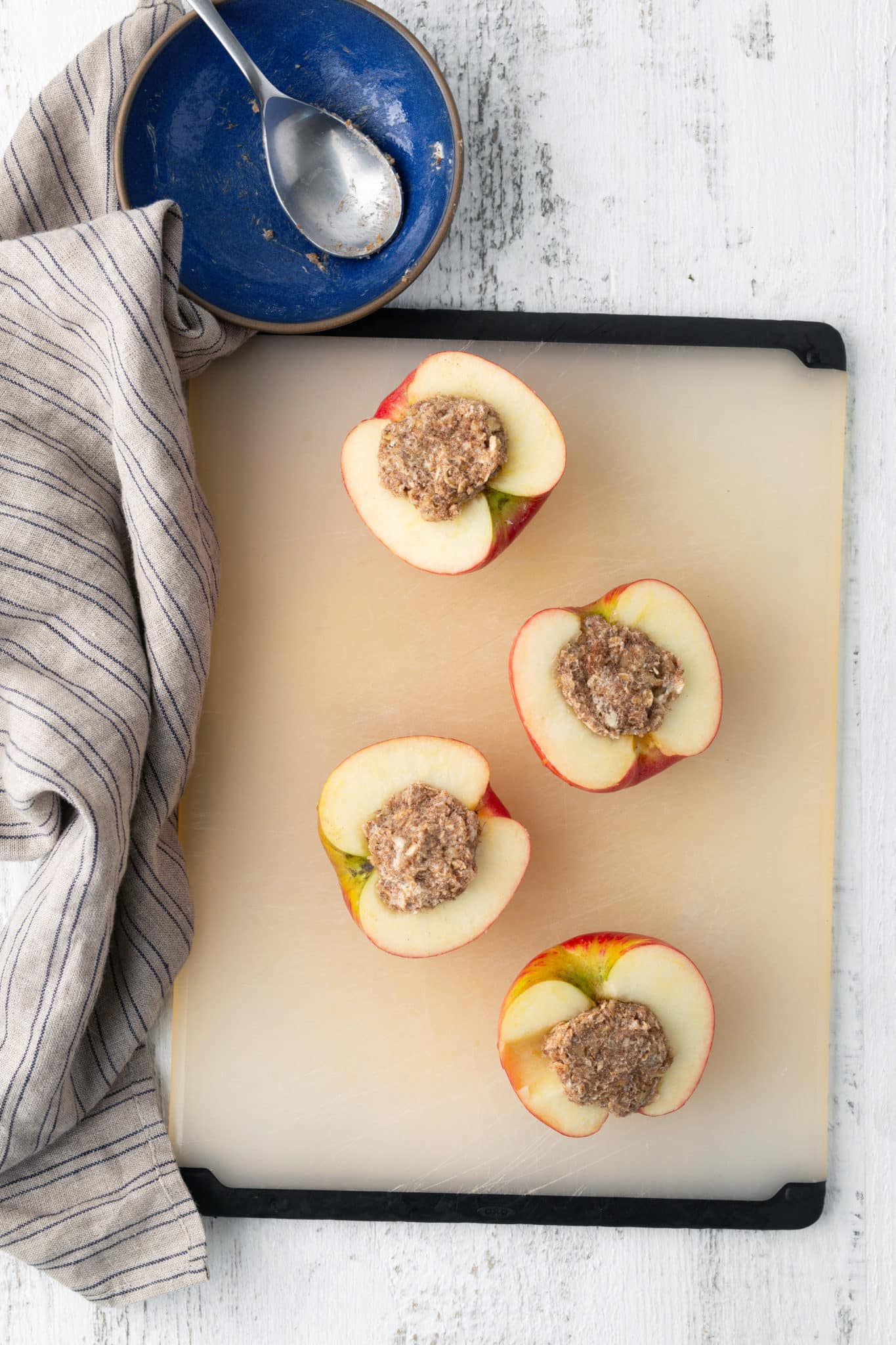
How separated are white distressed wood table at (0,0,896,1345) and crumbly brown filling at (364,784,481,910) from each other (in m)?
0.32

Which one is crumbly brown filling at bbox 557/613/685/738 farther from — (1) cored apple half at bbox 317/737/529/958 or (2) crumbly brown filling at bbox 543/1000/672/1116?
(2) crumbly brown filling at bbox 543/1000/672/1116

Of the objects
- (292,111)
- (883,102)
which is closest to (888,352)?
(883,102)

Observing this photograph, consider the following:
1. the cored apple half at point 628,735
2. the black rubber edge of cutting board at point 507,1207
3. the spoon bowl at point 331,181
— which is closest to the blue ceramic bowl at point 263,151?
the spoon bowl at point 331,181

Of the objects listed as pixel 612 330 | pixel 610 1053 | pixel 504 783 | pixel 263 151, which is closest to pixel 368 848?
pixel 504 783

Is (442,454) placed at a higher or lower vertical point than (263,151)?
lower

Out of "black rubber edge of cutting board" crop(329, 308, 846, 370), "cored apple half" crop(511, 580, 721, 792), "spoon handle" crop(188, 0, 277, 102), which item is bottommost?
"cored apple half" crop(511, 580, 721, 792)

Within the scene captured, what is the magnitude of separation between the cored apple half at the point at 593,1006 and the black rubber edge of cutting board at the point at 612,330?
1.89 ft

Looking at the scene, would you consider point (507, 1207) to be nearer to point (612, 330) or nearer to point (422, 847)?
point (422, 847)

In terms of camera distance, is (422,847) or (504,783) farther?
(504,783)

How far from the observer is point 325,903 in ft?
3.27

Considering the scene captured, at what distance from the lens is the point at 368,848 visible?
0.90 metres

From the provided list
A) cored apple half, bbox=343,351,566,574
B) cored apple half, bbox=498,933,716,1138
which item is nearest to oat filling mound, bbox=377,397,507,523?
cored apple half, bbox=343,351,566,574

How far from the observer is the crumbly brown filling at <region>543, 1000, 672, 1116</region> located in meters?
0.88

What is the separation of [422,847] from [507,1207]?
40 centimetres
